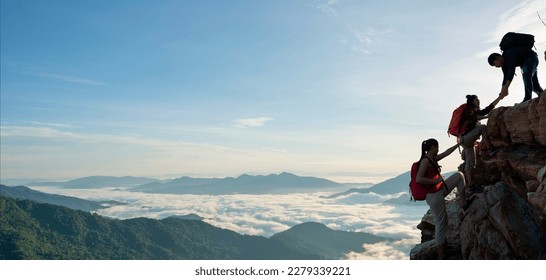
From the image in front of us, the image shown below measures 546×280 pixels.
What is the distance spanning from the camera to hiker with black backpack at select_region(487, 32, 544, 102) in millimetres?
14227

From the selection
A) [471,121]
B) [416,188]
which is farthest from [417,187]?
[471,121]

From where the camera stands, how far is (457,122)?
1340 cm

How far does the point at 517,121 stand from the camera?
14.4 meters

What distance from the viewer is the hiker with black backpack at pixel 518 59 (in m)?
14.2

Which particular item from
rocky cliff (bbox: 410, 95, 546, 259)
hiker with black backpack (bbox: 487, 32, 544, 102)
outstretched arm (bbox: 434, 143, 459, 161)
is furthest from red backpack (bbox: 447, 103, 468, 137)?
outstretched arm (bbox: 434, 143, 459, 161)

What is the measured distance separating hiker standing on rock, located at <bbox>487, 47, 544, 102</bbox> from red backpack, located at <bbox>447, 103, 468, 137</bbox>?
1.93 meters

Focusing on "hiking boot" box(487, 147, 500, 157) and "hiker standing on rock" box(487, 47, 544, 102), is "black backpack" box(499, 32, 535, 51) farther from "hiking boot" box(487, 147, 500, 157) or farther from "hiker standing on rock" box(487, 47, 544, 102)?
"hiking boot" box(487, 147, 500, 157)

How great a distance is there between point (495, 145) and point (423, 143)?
7.24 m

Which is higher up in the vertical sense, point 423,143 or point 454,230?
point 423,143

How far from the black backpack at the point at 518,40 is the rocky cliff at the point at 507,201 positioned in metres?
2.32
